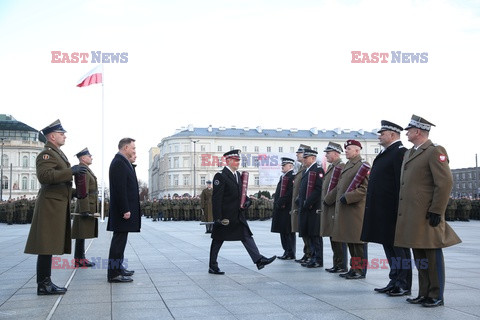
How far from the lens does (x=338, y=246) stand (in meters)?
9.14

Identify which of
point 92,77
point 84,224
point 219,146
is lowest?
point 84,224

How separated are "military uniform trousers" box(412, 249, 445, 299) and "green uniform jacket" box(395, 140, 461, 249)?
0.18 meters

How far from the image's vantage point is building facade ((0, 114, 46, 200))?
100 metres

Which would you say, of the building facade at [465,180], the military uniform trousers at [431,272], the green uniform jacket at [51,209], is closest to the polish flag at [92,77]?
the green uniform jacket at [51,209]

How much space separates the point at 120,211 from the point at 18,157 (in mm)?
100230

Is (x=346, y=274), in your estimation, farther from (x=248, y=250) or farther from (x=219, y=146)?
(x=219, y=146)

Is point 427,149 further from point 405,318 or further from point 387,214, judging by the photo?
point 405,318

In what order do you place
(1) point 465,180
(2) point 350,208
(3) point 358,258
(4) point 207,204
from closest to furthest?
(3) point 358,258 → (2) point 350,208 → (4) point 207,204 → (1) point 465,180

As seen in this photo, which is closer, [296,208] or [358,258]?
[358,258]

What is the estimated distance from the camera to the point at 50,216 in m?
7.29

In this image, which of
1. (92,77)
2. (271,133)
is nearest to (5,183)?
(271,133)

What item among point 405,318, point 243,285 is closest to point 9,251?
point 243,285

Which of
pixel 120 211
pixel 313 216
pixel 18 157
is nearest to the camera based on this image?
pixel 120 211

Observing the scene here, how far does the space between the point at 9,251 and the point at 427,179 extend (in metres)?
10.7
